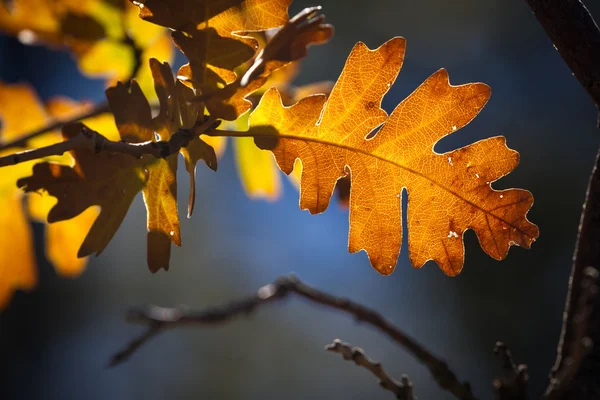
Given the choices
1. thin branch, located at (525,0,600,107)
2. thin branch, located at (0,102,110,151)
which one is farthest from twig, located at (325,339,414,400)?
thin branch, located at (0,102,110,151)

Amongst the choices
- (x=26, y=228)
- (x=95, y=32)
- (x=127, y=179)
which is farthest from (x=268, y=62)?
(x=26, y=228)

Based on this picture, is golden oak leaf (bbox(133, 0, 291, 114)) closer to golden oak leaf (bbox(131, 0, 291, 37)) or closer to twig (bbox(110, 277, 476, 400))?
golden oak leaf (bbox(131, 0, 291, 37))

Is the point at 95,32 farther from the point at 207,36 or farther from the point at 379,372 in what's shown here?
the point at 379,372

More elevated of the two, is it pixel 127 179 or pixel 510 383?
pixel 127 179

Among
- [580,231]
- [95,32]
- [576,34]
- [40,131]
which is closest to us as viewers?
[576,34]

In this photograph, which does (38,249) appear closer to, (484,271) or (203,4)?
(484,271)

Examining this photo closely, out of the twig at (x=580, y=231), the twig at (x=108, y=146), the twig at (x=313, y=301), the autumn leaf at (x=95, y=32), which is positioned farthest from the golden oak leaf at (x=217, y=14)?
the autumn leaf at (x=95, y=32)

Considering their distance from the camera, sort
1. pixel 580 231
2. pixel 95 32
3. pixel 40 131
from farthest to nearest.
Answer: pixel 95 32 < pixel 40 131 < pixel 580 231
